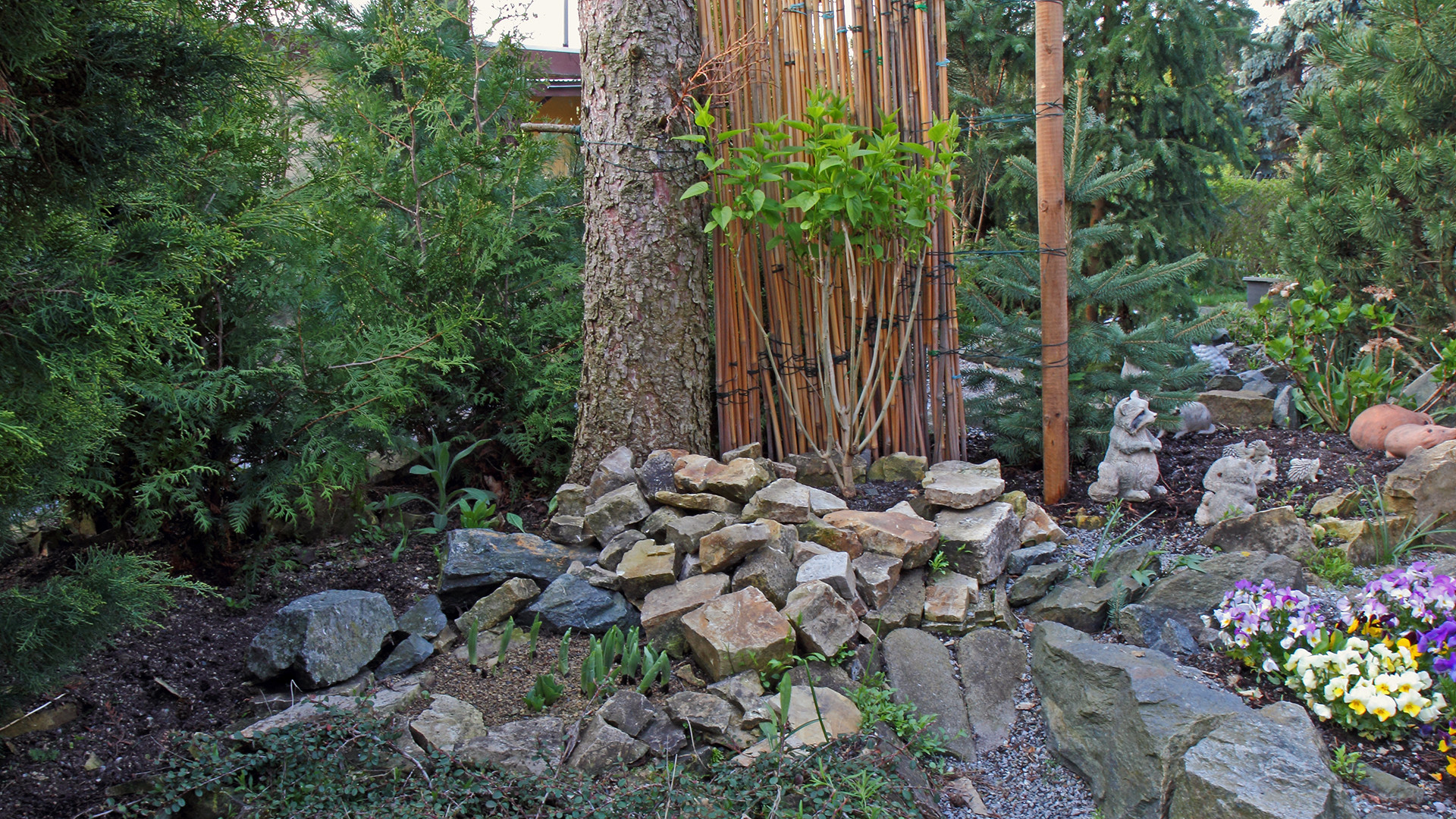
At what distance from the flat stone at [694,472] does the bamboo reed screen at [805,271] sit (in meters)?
0.45

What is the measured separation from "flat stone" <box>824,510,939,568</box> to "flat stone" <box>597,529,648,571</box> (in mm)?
693

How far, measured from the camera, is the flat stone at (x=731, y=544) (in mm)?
2936

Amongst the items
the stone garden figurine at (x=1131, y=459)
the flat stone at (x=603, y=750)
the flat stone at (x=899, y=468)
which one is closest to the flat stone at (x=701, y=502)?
the flat stone at (x=899, y=468)

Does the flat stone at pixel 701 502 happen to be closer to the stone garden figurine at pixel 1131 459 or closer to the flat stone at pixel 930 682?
the flat stone at pixel 930 682

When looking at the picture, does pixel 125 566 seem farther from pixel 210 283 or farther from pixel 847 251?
pixel 847 251

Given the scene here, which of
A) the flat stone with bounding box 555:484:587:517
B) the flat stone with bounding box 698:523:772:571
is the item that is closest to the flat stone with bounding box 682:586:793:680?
the flat stone with bounding box 698:523:772:571

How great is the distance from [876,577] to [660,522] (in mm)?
800

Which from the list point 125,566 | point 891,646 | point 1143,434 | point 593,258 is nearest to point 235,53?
point 125,566

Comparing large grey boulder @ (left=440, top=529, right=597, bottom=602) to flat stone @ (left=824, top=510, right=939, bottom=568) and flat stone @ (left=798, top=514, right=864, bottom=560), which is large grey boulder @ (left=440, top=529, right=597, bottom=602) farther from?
flat stone @ (left=824, top=510, right=939, bottom=568)

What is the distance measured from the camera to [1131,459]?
3570 millimetres

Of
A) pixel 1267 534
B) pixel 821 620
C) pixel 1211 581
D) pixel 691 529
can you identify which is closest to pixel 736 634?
pixel 821 620

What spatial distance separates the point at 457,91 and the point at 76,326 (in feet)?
8.32

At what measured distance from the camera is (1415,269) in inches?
210

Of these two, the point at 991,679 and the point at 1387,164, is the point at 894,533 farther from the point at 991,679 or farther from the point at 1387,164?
the point at 1387,164
